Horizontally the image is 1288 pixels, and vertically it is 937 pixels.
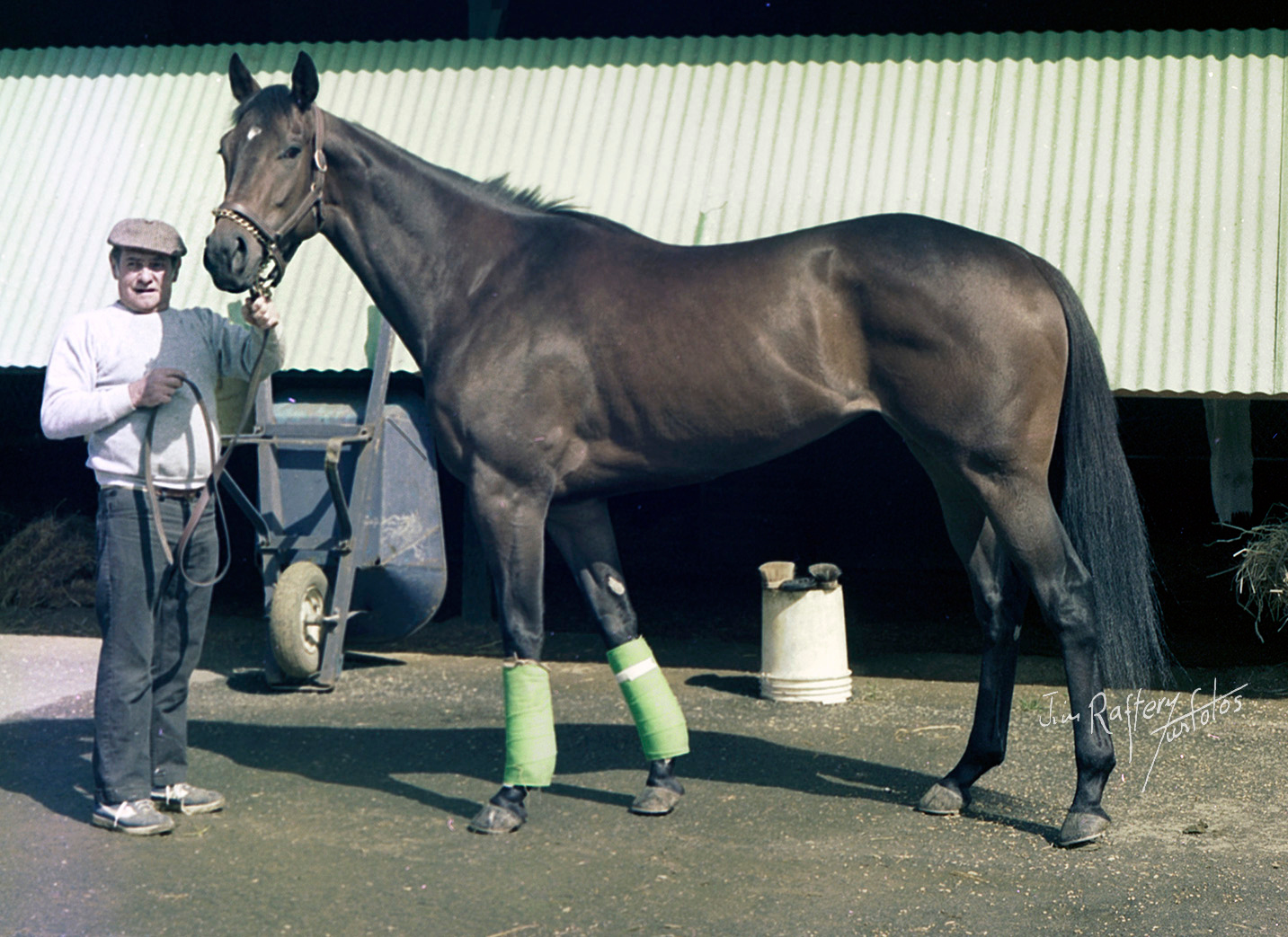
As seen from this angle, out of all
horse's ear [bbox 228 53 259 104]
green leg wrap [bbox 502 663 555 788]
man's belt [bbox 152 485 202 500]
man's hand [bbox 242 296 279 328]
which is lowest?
green leg wrap [bbox 502 663 555 788]

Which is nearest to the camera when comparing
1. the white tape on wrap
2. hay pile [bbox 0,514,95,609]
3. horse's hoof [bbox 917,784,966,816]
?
horse's hoof [bbox 917,784,966,816]

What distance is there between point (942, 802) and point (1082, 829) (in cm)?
51

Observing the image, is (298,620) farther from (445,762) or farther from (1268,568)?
(1268,568)

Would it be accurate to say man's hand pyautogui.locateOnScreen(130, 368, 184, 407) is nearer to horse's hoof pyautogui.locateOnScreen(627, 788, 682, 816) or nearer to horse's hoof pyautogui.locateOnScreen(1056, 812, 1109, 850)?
horse's hoof pyautogui.locateOnScreen(627, 788, 682, 816)

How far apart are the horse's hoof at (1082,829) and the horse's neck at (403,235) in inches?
104

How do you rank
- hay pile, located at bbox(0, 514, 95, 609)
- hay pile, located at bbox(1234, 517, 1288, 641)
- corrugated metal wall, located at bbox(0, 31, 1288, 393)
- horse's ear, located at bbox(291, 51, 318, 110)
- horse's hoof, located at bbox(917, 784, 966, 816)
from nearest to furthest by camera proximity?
1. horse's ear, located at bbox(291, 51, 318, 110)
2. horse's hoof, located at bbox(917, 784, 966, 816)
3. hay pile, located at bbox(1234, 517, 1288, 641)
4. corrugated metal wall, located at bbox(0, 31, 1288, 393)
5. hay pile, located at bbox(0, 514, 95, 609)

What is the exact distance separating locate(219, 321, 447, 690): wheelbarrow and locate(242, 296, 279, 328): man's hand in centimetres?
197

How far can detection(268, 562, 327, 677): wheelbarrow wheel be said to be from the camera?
594cm

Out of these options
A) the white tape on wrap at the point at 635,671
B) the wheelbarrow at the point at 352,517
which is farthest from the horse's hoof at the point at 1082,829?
the wheelbarrow at the point at 352,517

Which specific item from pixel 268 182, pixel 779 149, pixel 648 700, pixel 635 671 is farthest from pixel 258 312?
pixel 779 149

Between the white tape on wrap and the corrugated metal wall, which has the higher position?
the corrugated metal wall

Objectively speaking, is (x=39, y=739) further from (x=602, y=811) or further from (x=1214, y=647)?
(x=1214, y=647)

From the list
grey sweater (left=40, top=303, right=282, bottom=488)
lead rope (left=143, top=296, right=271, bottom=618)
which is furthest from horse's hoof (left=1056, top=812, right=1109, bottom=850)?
grey sweater (left=40, top=303, right=282, bottom=488)
